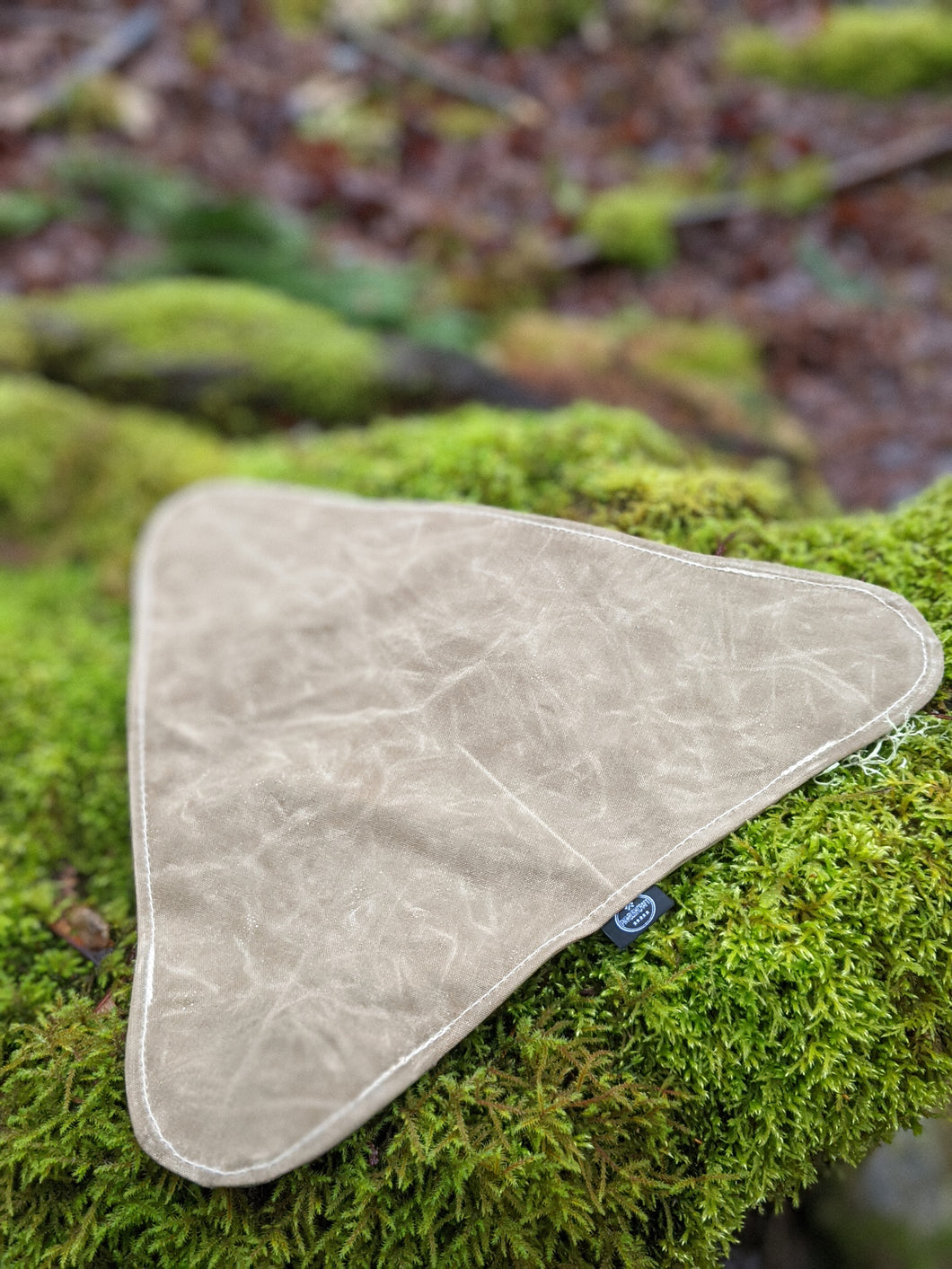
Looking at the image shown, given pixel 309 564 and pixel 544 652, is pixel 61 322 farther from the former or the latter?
→ pixel 544 652

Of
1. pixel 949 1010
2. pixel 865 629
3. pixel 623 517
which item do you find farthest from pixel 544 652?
pixel 949 1010

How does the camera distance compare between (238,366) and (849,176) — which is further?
(849,176)

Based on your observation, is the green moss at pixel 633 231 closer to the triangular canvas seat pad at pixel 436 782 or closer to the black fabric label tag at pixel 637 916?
the triangular canvas seat pad at pixel 436 782

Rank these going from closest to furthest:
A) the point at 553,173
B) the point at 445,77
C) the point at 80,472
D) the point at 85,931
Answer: the point at 85,931
the point at 80,472
the point at 553,173
the point at 445,77

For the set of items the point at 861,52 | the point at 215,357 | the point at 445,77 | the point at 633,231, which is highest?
the point at 861,52

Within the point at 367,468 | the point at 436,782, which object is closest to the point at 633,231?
the point at 367,468

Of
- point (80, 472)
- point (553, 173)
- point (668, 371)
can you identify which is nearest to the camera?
point (80, 472)

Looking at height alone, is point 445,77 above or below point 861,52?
below

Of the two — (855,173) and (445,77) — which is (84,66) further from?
(855,173)
